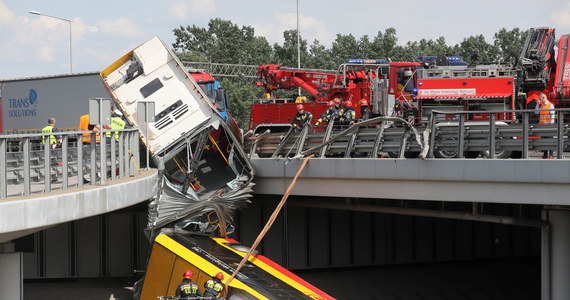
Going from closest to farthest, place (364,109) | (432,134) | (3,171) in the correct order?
(3,171), (432,134), (364,109)

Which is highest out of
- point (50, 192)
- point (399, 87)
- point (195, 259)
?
point (399, 87)

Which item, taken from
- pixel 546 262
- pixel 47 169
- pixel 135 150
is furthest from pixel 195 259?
pixel 546 262

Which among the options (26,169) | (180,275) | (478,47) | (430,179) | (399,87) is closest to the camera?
(26,169)

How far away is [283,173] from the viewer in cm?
1872

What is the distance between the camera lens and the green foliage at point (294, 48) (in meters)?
75.4

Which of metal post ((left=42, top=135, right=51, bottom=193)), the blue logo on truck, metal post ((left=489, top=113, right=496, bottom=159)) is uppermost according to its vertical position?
the blue logo on truck

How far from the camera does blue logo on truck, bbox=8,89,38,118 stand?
34.0 meters

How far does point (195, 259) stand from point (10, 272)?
3.35 meters

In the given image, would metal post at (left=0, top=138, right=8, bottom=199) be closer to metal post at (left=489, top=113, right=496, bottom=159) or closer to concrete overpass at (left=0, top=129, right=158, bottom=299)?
concrete overpass at (left=0, top=129, right=158, bottom=299)

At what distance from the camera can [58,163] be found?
44.6 ft

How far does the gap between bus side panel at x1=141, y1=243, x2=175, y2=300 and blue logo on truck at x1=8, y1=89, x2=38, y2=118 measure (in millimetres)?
20502

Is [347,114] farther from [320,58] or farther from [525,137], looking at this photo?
[320,58]

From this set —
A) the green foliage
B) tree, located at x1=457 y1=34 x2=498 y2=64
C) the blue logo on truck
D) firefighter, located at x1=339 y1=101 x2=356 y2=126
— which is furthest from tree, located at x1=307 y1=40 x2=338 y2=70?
firefighter, located at x1=339 y1=101 x2=356 y2=126

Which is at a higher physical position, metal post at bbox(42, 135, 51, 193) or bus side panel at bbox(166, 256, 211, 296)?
metal post at bbox(42, 135, 51, 193)
